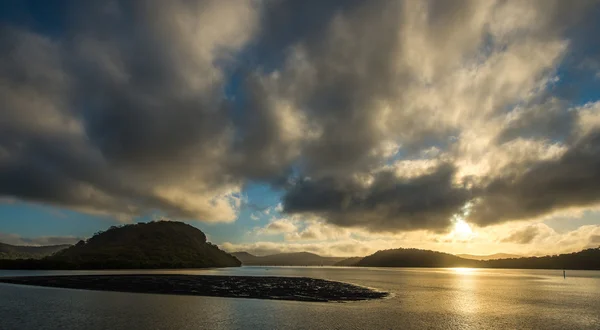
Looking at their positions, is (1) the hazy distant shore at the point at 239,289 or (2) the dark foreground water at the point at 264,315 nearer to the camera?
(2) the dark foreground water at the point at 264,315

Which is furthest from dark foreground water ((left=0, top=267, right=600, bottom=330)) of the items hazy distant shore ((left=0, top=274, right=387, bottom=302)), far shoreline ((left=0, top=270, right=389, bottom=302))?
far shoreline ((left=0, top=270, right=389, bottom=302))

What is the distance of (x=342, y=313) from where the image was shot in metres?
64.6

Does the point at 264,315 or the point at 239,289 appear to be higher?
the point at 264,315

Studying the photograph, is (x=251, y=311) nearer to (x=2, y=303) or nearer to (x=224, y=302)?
(x=224, y=302)

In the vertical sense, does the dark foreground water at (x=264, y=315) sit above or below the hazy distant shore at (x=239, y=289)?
above

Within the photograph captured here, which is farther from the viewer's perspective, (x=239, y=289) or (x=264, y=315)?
(x=239, y=289)

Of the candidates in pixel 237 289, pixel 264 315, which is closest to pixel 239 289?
pixel 237 289

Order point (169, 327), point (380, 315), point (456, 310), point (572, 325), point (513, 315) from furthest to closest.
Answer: point (456, 310)
point (513, 315)
point (380, 315)
point (572, 325)
point (169, 327)

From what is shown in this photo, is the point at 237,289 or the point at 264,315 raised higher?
the point at 264,315

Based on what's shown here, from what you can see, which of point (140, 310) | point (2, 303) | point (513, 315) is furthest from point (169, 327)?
point (513, 315)

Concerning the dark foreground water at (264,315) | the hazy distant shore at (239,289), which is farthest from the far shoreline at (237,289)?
the dark foreground water at (264,315)

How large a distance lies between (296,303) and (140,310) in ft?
101

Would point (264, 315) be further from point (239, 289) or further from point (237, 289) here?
point (237, 289)

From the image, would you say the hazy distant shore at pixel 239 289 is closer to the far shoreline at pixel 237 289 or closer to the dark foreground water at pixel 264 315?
the far shoreline at pixel 237 289
